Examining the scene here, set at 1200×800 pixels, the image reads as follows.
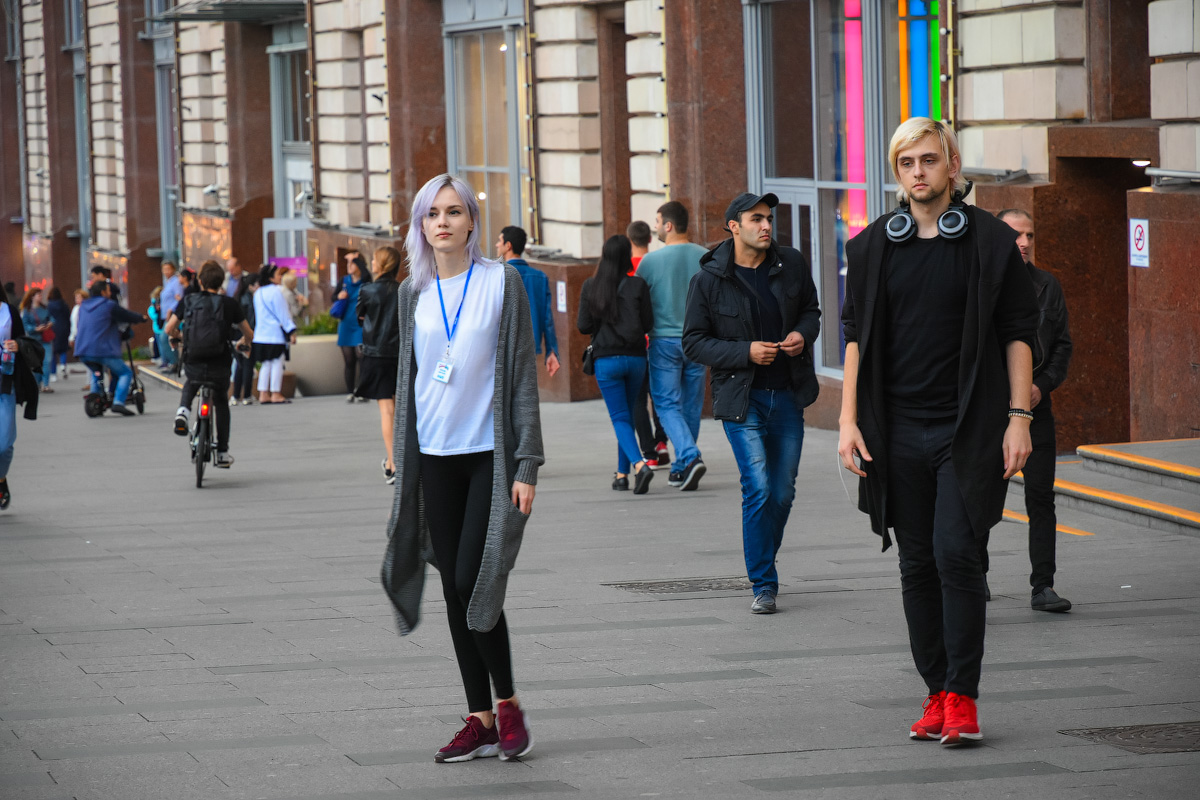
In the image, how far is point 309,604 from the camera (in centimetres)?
805

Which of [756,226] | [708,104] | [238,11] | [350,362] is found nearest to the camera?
[756,226]

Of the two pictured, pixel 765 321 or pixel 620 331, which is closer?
pixel 765 321

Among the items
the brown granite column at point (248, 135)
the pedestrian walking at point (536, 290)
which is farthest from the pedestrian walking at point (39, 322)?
the pedestrian walking at point (536, 290)

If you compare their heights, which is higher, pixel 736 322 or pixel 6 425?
pixel 736 322

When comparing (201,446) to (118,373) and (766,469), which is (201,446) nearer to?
(766,469)

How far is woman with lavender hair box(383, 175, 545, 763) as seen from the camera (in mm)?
5168

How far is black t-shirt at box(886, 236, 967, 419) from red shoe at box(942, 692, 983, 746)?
0.86 metres

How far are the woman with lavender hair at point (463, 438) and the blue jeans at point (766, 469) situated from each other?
8.11 feet

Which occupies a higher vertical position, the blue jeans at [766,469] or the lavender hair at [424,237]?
the lavender hair at [424,237]

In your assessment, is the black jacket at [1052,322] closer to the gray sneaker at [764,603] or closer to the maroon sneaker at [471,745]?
the gray sneaker at [764,603]

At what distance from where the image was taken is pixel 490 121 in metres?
22.5

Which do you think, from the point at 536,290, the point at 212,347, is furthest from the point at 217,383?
the point at 536,290

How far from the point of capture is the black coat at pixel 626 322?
459 inches

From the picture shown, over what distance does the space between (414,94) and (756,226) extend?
53.3 ft
